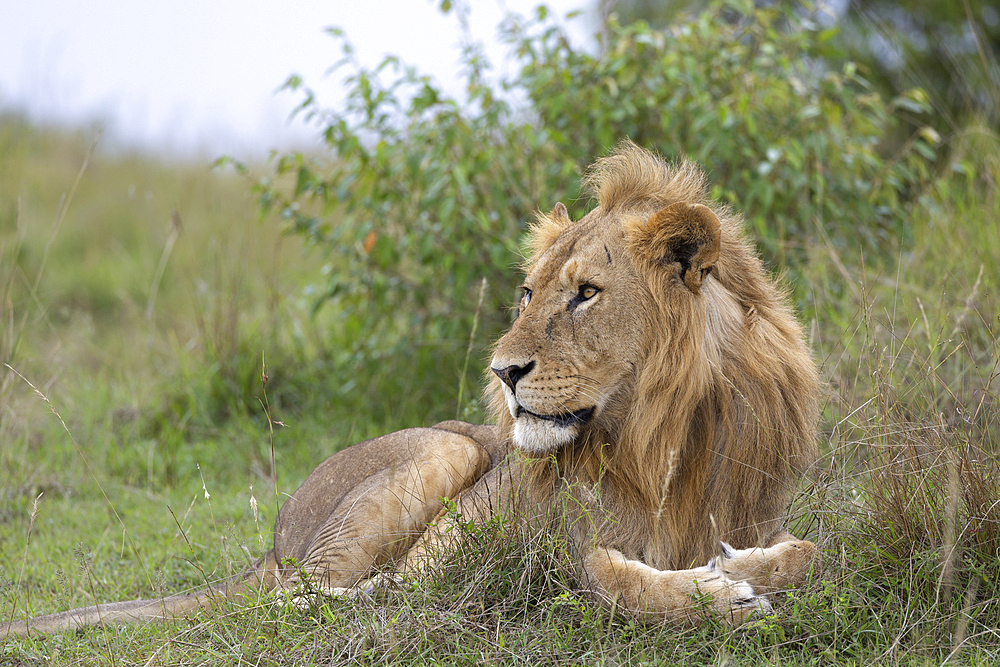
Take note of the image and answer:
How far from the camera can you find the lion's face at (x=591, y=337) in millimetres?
2625

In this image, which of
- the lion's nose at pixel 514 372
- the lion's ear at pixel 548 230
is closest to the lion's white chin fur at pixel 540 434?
the lion's nose at pixel 514 372

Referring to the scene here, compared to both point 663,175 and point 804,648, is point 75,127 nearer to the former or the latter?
point 663,175

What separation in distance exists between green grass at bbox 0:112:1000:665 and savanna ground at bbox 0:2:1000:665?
13mm

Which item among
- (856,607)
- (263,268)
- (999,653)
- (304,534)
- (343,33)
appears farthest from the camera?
(263,268)

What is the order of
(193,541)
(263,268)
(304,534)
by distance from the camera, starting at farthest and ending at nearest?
1. (263,268)
2. (193,541)
3. (304,534)

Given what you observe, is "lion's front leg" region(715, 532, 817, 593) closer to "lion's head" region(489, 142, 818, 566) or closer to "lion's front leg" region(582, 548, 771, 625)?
"lion's front leg" region(582, 548, 771, 625)

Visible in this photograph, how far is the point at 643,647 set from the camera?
8.37 ft

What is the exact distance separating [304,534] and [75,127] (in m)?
10.8

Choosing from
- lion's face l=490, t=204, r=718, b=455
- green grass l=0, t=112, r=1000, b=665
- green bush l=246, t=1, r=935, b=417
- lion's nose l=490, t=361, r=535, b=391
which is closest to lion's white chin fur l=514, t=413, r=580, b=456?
lion's face l=490, t=204, r=718, b=455

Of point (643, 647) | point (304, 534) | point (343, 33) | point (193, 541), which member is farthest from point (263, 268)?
point (643, 647)

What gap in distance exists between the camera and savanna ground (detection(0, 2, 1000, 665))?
2633 mm

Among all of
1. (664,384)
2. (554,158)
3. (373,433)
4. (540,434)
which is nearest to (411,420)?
(373,433)

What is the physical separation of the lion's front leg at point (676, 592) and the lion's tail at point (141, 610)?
1116mm

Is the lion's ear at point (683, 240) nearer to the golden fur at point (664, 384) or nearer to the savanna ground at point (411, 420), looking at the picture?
the golden fur at point (664, 384)
